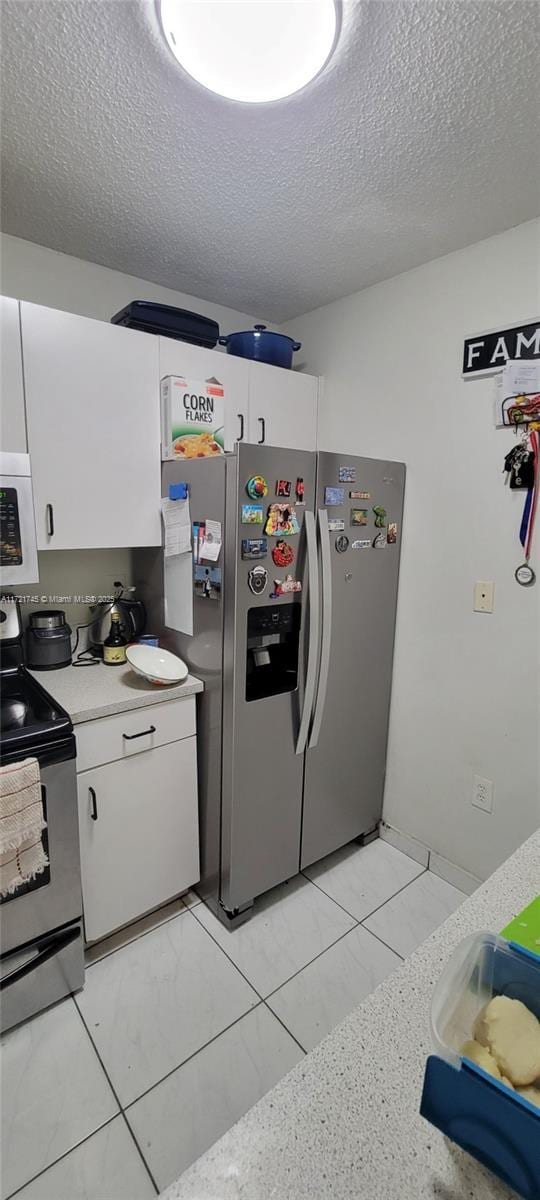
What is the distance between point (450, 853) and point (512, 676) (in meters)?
0.84

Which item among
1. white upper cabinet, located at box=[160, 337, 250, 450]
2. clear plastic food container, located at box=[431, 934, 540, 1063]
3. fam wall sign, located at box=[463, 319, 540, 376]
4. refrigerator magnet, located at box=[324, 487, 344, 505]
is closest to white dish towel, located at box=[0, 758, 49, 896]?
clear plastic food container, located at box=[431, 934, 540, 1063]

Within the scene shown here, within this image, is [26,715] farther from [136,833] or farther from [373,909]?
[373,909]

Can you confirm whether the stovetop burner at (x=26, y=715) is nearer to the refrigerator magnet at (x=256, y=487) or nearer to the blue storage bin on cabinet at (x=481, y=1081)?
the refrigerator magnet at (x=256, y=487)

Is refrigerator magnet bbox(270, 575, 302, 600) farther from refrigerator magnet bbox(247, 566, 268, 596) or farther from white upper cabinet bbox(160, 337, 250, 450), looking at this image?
white upper cabinet bbox(160, 337, 250, 450)

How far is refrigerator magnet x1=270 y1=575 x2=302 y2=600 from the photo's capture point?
1688 mm

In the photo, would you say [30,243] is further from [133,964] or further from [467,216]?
[133,964]

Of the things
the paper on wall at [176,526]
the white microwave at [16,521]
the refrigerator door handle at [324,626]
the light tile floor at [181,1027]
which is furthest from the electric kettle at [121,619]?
the light tile floor at [181,1027]

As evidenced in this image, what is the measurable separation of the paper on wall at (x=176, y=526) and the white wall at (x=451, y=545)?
0.94 metres

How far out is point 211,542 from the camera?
5.43ft

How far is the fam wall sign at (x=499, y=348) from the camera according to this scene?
64.9 inches

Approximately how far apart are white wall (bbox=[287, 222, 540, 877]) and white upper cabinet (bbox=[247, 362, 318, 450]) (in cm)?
16

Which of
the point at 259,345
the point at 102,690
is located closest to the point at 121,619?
the point at 102,690

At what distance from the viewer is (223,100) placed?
1.19 meters

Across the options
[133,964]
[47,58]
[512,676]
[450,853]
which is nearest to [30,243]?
[47,58]
